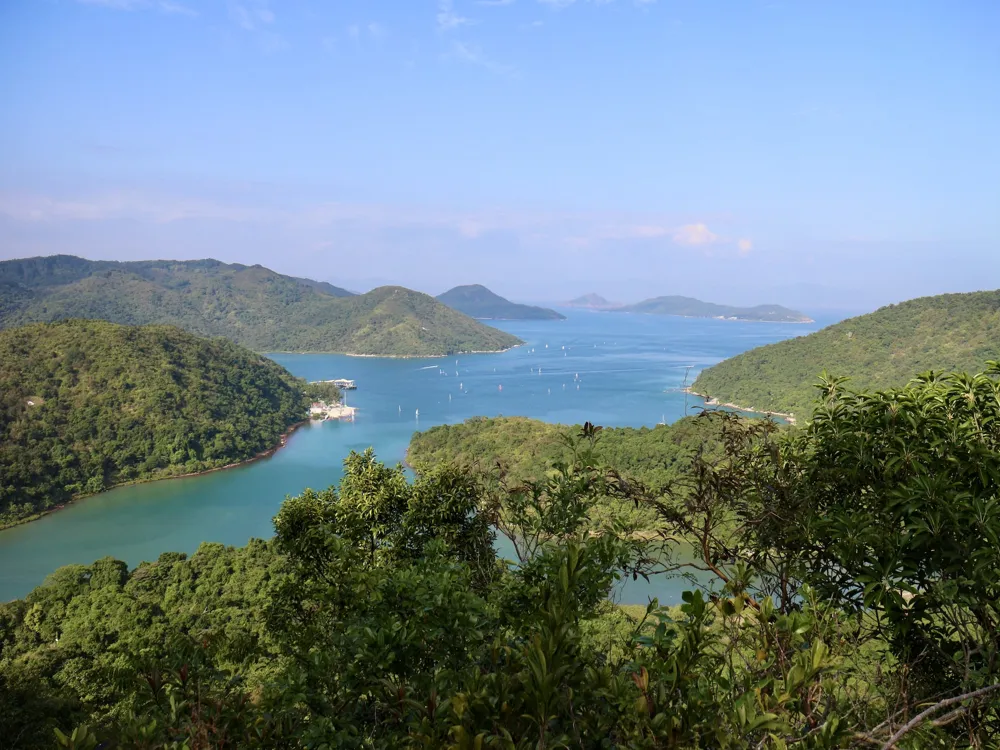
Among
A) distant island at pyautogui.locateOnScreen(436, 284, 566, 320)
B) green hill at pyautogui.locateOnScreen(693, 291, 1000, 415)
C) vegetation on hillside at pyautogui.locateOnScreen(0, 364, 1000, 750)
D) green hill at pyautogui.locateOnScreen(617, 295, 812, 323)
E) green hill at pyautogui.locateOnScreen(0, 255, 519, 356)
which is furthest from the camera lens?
green hill at pyautogui.locateOnScreen(617, 295, 812, 323)

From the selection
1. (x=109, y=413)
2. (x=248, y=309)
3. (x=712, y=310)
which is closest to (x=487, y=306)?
(x=712, y=310)

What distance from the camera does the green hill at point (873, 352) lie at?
3325cm

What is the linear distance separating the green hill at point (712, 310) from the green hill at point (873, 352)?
104371 millimetres

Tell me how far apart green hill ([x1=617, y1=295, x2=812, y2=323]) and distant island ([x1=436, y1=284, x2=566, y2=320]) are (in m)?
36.2

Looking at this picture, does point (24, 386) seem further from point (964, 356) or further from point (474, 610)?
point (964, 356)

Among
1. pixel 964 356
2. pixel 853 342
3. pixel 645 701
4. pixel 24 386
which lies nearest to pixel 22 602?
pixel 645 701

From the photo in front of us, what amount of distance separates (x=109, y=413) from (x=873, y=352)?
43.3 metres

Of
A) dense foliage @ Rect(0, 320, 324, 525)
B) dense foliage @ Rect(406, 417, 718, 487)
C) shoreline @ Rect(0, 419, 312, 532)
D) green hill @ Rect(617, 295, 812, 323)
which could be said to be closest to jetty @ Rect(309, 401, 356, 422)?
shoreline @ Rect(0, 419, 312, 532)

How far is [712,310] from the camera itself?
516 feet

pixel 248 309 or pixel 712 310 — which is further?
pixel 712 310

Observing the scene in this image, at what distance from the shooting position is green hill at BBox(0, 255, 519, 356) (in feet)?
238

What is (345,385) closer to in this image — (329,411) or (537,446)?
(329,411)

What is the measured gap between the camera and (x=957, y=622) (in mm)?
1593

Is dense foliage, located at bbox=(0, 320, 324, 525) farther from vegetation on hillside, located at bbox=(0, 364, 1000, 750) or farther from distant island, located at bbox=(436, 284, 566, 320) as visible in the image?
distant island, located at bbox=(436, 284, 566, 320)
